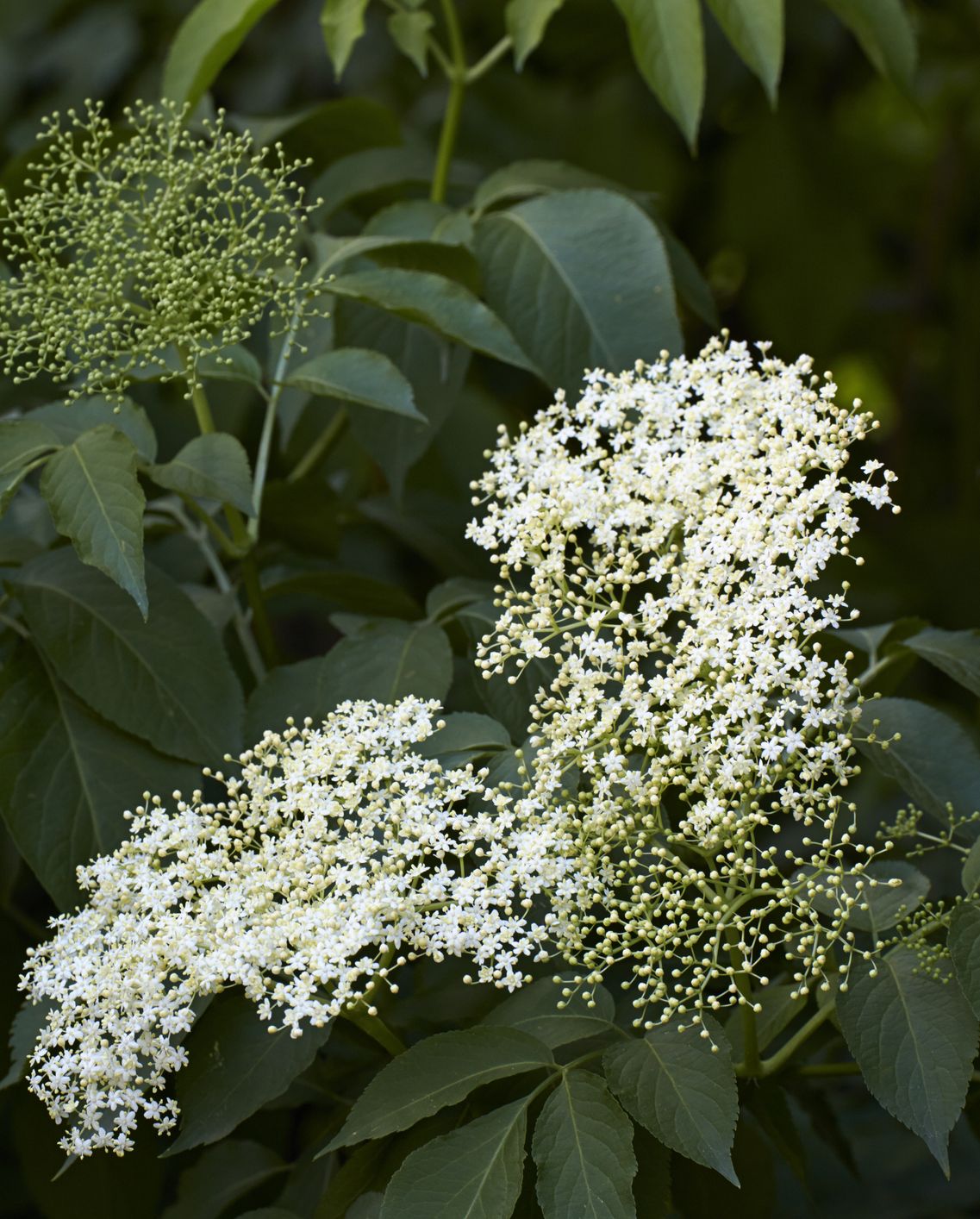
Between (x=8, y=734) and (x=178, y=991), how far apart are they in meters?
0.34

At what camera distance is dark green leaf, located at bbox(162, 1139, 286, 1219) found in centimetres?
117

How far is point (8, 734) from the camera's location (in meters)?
1.12

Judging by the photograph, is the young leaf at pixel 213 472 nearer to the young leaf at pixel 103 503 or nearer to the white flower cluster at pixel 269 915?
the young leaf at pixel 103 503

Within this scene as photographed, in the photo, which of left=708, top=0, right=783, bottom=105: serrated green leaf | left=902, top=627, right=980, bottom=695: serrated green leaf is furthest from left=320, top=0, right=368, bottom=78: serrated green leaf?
left=902, top=627, right=980, bottom=695: serrated green leaf

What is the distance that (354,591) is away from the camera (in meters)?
1.39

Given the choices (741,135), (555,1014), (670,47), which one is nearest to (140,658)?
(555,1014)

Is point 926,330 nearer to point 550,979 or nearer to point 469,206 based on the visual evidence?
point 469,206

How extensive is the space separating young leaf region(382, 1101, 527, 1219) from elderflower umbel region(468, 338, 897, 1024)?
0.41 feet

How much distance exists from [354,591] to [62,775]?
37cm

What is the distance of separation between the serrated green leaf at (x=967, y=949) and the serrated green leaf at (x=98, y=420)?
0.74m

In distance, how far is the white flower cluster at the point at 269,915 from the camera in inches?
34.0

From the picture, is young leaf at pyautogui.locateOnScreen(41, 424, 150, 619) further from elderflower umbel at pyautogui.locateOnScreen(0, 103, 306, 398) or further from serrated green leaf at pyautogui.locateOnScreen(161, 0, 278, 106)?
serrated green leaf at pyautogui.locateOnScreen(161, 0, 278, 106)

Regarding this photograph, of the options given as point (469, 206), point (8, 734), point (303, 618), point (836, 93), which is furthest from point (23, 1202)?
point (836, 93)

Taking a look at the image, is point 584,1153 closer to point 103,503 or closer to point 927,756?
point 927,756
